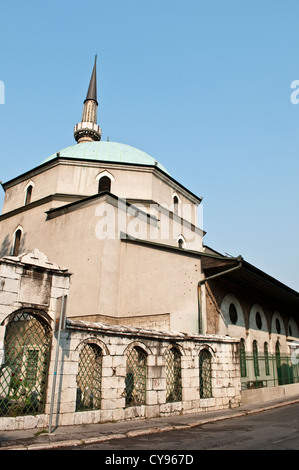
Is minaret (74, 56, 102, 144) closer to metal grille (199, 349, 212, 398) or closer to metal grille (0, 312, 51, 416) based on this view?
metal grille (199, 349, 212, 398)

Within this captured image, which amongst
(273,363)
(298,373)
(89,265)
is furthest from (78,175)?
(298,373)

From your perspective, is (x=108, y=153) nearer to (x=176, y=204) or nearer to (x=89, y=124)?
(x=176, y=204)

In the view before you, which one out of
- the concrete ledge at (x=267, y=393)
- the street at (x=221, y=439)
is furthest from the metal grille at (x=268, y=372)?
the street at (x=221, y=439)

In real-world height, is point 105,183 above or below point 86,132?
below

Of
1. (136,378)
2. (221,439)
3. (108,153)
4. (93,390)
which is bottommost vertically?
(221,439)

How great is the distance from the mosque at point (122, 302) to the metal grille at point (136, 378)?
29 mm

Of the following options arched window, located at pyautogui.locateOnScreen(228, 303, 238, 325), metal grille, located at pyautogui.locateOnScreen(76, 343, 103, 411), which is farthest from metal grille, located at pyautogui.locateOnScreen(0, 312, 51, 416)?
arched window, located at pyautogui.locateOnScreen(228, 303, 238, 325)

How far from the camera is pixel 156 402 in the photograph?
29.7 ft

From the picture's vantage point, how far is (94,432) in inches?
270

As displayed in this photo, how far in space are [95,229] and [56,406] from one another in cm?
917

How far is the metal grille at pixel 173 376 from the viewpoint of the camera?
32.4 ft

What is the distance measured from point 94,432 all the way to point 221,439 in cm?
239

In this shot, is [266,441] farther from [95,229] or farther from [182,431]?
[95,229]

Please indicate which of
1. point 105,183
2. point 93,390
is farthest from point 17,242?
point 93,390
